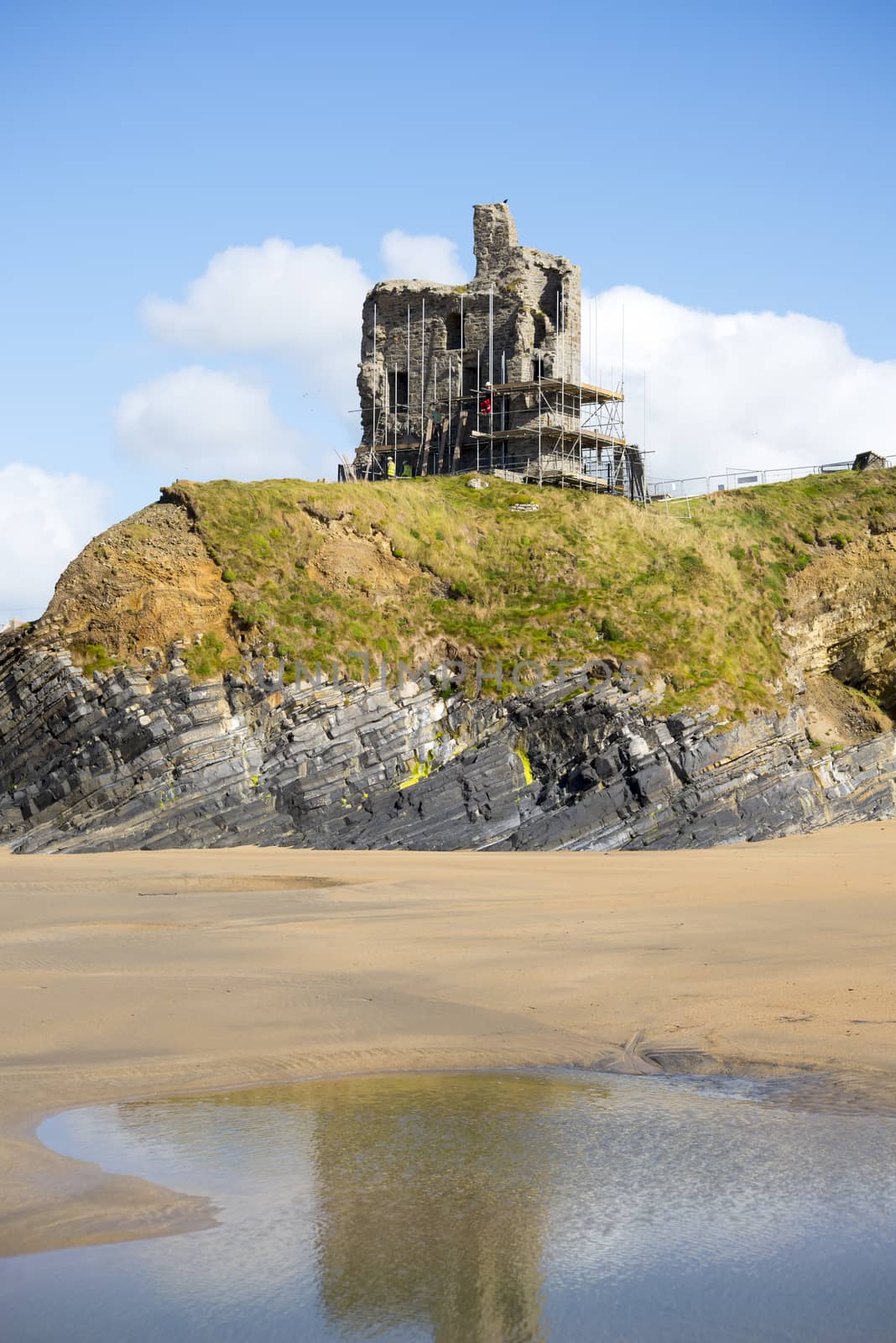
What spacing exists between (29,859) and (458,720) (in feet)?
28.9

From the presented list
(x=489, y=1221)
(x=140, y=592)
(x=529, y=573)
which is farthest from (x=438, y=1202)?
(x=529, y=573)

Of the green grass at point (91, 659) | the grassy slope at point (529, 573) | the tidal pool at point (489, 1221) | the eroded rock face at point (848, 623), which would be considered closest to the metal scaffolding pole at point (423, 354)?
the grassy slope at point (529, 573)

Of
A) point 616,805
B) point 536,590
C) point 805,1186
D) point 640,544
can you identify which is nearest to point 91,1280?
point 805,1186

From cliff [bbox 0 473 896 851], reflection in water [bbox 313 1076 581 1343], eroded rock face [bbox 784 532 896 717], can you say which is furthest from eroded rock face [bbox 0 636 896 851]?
reflection in water [bbox 313 1076 581 1343]

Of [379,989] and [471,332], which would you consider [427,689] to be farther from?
[471,332]

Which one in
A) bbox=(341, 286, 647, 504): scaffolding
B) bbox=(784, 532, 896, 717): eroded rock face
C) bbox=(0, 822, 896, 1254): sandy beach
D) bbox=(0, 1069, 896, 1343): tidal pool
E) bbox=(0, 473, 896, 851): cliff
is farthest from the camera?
bbox=(341, 286, 647, 504): scaffolding

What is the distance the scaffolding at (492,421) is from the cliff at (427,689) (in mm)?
12727

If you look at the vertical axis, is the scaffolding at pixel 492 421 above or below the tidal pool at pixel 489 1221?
above

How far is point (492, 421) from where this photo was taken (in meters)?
42.9

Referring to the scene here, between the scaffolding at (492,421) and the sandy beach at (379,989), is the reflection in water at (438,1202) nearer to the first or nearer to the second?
the sandy beach at (379,989)

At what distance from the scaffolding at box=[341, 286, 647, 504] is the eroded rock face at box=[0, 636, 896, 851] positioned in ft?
62.2

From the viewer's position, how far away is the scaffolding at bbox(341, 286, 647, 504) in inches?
1694

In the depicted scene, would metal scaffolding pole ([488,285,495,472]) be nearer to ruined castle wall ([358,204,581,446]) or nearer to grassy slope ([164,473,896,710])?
ruined castle wall ([358,204,581,446])

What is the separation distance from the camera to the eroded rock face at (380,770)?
23047mm
